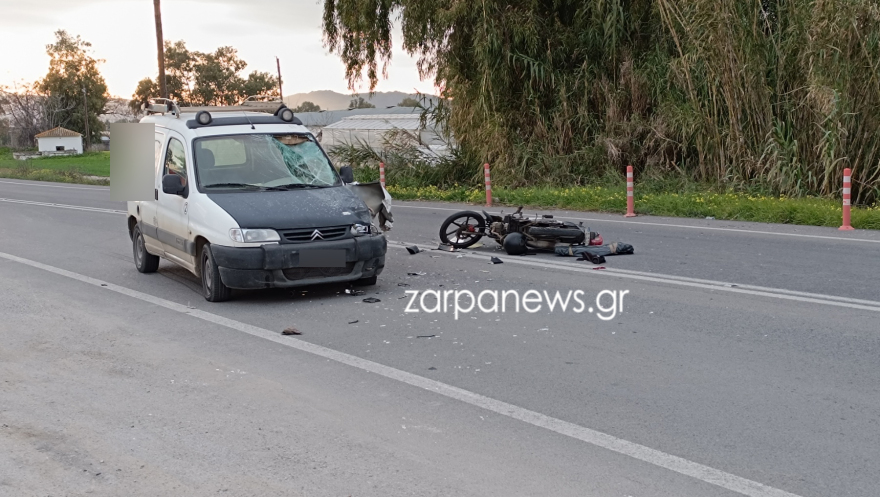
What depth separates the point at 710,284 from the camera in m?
9.59

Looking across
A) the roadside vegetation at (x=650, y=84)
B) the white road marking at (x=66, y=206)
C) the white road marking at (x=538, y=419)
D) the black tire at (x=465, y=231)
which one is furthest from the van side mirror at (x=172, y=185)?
the roadside vegetation at (x=650, y=84)

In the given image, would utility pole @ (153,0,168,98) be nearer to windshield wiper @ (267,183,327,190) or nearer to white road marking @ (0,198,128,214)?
white road marking @ (0,198,128,214)

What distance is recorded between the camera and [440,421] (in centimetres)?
541

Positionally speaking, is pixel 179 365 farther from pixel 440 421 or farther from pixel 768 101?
pixel 768 101

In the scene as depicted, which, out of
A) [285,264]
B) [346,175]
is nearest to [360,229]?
[285,264]

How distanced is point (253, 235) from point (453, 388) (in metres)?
3.54

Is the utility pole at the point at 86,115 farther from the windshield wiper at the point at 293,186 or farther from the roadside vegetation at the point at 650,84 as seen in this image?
the windshield wiper at the point at 293,186

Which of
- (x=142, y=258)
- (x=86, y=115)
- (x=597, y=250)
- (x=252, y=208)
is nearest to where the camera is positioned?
(x=252, y=208)

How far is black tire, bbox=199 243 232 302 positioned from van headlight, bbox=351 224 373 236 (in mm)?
1333

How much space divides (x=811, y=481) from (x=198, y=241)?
6.72m

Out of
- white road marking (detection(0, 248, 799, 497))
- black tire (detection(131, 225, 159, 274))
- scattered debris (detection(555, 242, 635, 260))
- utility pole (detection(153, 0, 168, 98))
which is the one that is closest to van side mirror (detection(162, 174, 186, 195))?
white road marking (detection(0, 248, 799, 497))

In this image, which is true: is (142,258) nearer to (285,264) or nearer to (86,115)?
(285,264)

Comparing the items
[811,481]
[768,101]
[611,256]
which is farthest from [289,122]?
[768,101]

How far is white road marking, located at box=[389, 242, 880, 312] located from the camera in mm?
8453
